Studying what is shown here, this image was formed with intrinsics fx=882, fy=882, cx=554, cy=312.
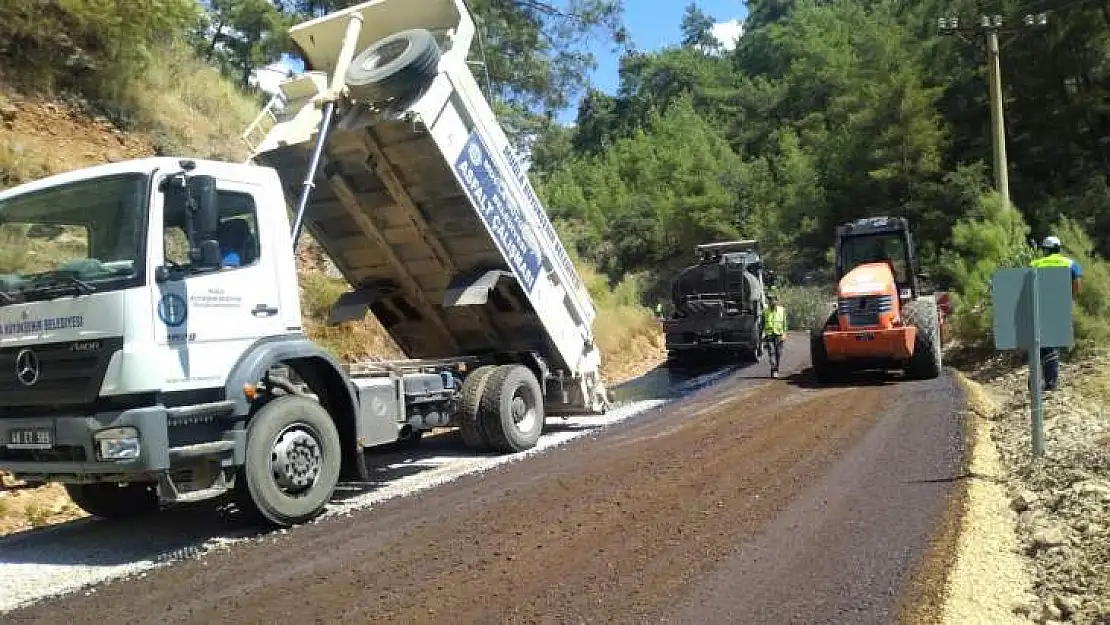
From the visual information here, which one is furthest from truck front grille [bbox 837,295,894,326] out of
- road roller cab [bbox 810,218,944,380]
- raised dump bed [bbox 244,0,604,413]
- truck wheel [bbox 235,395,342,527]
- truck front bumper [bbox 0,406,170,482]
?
truck front bumper [bbox 0,406,170,482]

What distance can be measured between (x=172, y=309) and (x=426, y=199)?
3.26m

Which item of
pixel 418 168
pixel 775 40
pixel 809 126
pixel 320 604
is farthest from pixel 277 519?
pixel 775 40

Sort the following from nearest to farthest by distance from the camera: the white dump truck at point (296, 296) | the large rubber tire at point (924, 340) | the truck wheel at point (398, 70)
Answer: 1. the white dump truck at point (296, 296)
2. the truck wheel at point (398, 70)
3. the large rubber tire at point (924, 340)

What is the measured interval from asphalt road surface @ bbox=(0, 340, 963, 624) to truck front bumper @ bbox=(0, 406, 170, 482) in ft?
2.35

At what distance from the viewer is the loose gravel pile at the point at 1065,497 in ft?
14.2

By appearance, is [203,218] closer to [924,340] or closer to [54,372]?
[54,372]

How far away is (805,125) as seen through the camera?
4669 cm

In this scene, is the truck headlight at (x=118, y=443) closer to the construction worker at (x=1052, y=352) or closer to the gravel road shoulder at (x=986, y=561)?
the gravel road shoulder at (x=986, y=561)

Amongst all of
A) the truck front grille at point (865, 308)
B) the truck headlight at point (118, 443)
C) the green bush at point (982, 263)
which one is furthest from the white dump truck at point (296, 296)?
the green bush at point (982, 263)

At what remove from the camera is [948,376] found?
13.3 m

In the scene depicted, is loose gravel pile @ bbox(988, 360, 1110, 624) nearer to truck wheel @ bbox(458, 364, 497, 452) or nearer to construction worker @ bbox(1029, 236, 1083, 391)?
construction worker @ bbox(1029, 236, 1083, 391)

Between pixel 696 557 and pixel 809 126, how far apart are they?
44.4 m

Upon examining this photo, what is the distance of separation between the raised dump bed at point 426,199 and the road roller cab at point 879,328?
14.5 feet

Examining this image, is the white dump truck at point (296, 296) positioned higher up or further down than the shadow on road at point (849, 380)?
higher up
